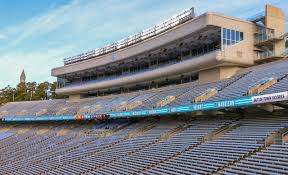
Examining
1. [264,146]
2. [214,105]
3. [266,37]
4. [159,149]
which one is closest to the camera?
[264,146]

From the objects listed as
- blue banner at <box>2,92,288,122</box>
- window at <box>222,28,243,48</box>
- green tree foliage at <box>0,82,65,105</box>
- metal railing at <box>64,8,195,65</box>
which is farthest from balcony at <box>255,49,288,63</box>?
green tree foliage at <box>0,82,65,105</box>

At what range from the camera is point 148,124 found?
29500mm

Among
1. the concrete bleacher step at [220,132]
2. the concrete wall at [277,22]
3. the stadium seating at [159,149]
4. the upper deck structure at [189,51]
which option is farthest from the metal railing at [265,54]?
the concrete bleacher step at [220,132]

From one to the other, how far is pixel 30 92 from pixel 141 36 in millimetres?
54631

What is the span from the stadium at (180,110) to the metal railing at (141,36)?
13 cm

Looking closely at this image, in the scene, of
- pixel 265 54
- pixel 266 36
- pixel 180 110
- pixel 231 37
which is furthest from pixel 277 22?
pixel 180 110

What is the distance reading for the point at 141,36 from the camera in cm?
3750

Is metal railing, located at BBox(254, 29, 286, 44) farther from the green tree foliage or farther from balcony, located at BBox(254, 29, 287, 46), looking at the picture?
the green tree foliage

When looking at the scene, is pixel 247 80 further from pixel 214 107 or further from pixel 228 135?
pixel 228 135

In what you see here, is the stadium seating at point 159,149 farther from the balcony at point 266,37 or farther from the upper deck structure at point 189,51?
the balcony at point 266,37

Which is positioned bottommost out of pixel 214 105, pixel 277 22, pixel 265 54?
pixel 214 105

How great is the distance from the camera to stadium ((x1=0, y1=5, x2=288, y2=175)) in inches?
696

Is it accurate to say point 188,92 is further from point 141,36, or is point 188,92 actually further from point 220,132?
point 141,36

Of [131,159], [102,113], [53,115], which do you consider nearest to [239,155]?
[131,159]
